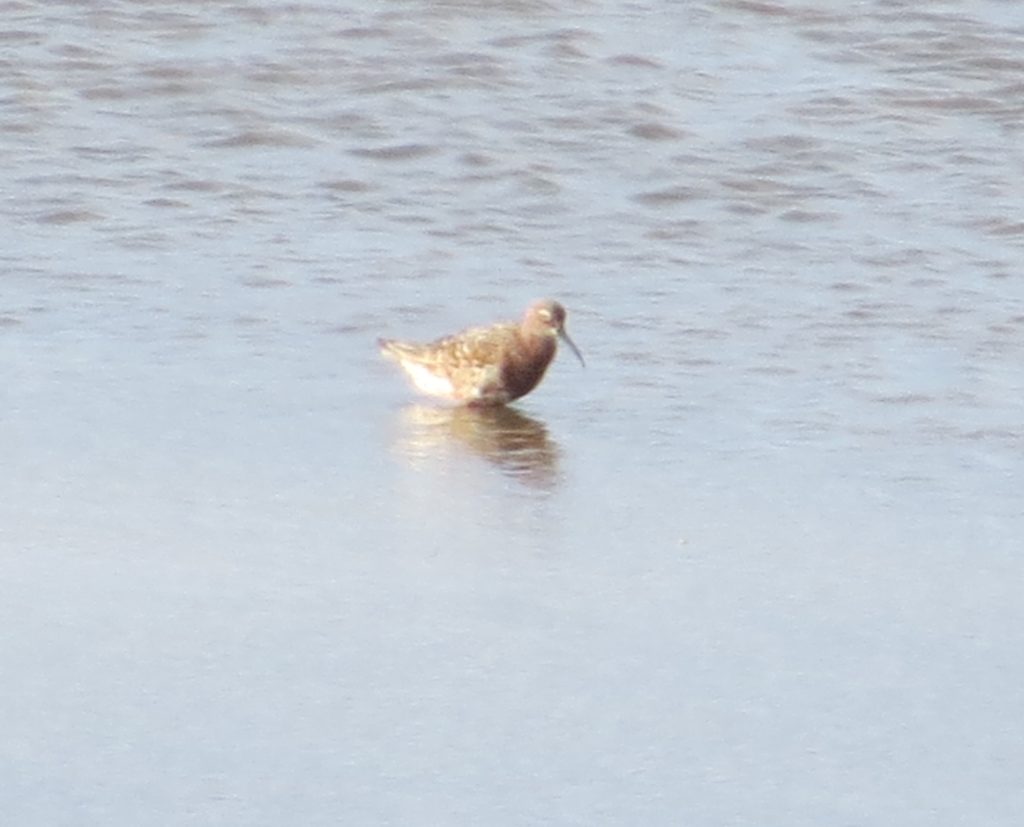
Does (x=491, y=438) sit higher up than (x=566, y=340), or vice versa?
(x=566, y=340)

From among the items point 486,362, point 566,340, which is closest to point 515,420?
point 486,362

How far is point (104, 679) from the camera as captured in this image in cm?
537

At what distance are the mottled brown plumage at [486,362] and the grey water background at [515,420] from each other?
85mm

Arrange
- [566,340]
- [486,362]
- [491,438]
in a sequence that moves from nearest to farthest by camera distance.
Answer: [491,438]
[486,362]
[566,340]

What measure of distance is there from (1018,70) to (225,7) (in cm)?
325

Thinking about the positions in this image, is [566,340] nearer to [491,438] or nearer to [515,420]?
[515,420]

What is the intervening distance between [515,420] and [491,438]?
20 centimetres

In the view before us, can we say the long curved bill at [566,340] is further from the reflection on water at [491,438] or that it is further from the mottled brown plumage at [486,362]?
the reflection on water at [491,438]

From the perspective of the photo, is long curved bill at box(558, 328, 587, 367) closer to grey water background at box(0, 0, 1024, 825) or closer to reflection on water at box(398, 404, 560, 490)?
grey water background at box(0, 0, 1024, 825)

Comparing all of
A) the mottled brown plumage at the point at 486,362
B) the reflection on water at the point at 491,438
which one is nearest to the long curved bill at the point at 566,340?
the mottled brown plumage at the point at 486,362

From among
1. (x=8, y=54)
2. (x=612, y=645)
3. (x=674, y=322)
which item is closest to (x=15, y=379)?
(x=674, y=322)

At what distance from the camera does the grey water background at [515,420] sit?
16.8ft

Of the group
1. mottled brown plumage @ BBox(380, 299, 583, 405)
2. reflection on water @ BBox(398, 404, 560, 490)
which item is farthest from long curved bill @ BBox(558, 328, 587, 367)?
reflection on water @ BBox(398, 404, 560, 490)

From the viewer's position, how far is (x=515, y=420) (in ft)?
24.9
